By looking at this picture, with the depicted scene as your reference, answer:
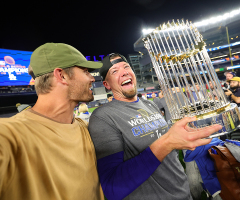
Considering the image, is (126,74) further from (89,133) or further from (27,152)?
(27,152)

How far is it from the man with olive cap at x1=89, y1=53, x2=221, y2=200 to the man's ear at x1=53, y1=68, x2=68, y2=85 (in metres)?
0.43

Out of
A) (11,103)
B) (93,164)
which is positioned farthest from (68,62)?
(11,103)

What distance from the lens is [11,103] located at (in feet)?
61.6

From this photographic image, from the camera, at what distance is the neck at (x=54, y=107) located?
1.05 meters

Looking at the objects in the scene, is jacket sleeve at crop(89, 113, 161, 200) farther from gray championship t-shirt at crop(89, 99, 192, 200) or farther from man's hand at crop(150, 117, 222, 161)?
man's hand at crop(150, 117, 222, 161)

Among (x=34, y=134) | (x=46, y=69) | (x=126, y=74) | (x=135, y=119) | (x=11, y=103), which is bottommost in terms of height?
(x=135, y=119)

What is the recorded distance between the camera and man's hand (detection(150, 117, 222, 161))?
2.51ft

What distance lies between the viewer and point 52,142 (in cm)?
87

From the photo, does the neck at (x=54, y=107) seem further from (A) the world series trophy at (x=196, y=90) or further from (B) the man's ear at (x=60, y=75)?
(A) the world series trophy at (x=196, y=90)

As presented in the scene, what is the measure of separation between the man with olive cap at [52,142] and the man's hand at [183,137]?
0.58m

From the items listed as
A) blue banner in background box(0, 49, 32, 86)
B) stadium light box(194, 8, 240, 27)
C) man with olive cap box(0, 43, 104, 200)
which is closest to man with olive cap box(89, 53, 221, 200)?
man with olive cap box(0, 43, 104, 200)

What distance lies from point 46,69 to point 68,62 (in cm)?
19

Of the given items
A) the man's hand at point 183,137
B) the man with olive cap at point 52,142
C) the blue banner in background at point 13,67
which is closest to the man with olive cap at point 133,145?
the man's hand at point 183,137

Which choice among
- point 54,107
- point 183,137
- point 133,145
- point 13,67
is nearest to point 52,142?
point 54,107
